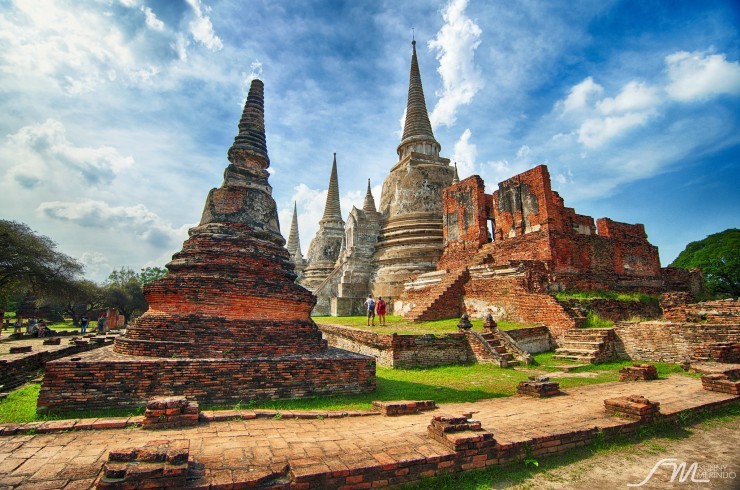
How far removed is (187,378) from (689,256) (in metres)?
49.4

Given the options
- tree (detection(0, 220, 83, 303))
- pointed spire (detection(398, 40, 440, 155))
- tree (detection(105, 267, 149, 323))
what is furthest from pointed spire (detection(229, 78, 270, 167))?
tree (detection(105, 267, 149, 323))

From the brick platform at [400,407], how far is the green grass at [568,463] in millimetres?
1983

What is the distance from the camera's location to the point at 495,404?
6.39 meters

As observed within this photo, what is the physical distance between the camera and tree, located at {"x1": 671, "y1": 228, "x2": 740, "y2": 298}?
3309 centimetres

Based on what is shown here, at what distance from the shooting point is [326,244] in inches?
1200

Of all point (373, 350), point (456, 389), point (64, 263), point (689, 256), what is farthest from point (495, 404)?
point (689, 256)

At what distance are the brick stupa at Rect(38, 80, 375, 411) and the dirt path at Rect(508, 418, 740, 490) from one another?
4.06 metres

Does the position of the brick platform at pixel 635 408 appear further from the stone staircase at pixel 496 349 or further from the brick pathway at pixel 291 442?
the stone staircase at pixel 496 349

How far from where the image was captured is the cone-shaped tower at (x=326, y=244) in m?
28.5

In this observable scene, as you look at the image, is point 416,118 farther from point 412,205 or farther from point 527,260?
point 527,260

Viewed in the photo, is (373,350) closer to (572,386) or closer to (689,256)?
(572,386)

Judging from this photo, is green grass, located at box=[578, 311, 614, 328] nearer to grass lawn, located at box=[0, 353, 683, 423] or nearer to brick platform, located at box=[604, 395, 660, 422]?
grass lawn, located at box=[0, 353, 683, 423]

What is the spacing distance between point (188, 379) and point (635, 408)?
22.1ft

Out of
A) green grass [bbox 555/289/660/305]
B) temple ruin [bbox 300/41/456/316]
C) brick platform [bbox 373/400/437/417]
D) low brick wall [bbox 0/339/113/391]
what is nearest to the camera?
brick platform [bbox 373/400/437/417]
